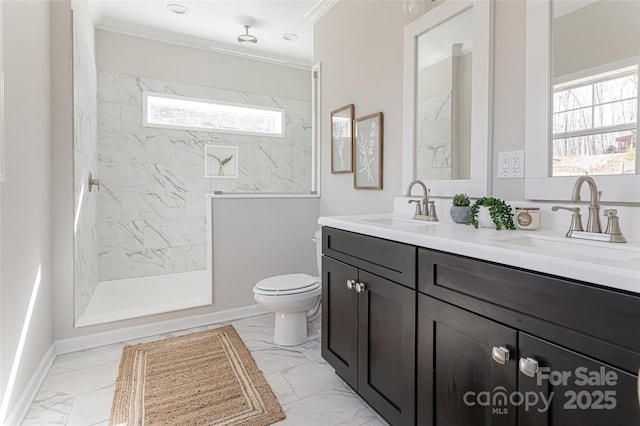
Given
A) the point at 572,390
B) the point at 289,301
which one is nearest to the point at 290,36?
the point at 289,301

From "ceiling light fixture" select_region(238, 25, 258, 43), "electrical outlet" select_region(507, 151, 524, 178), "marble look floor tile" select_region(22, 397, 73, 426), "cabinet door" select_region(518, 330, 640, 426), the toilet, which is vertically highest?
"ceiling light fixture" select_region(238, 25, 258, 43)

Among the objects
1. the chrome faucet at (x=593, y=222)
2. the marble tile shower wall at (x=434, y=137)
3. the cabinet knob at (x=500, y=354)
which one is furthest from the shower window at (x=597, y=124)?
the cabinet knob at (x=500, y=354)

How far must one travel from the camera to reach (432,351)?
117cm

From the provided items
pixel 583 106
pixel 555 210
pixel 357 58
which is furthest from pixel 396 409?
pixel 357 58

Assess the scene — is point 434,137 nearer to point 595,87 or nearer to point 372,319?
point 595,87

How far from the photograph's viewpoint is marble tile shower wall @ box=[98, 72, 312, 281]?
10.1 ft

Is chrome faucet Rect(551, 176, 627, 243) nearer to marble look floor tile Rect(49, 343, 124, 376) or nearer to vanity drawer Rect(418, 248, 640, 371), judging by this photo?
vanity drawer Rect(418, 248, 640, 371)

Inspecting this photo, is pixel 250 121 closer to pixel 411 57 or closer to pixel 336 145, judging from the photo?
pixel 336 145

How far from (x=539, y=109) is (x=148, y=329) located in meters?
2.73

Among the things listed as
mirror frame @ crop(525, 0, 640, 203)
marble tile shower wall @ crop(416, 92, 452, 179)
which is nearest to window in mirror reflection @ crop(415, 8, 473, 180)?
marble tile shower wall @ crop(416, 92, 452, 179)

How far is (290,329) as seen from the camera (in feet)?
7.61

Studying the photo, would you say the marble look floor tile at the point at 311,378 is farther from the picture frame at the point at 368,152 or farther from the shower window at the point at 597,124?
the shower window at the point at 597,124

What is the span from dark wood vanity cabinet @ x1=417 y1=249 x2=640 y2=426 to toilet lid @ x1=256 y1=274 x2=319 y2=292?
3.74 ft

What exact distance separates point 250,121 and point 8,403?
2.29 metres
